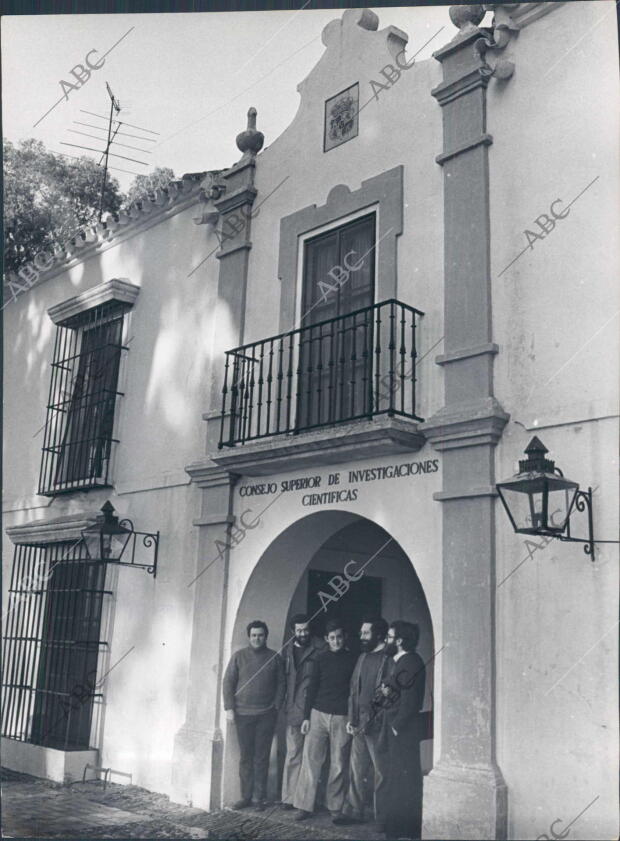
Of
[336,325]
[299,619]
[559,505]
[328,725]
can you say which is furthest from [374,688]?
[336,325]

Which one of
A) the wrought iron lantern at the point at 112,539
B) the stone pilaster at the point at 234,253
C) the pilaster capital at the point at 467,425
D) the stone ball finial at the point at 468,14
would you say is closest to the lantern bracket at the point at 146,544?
the wrought iron lantern at the point at 112,539

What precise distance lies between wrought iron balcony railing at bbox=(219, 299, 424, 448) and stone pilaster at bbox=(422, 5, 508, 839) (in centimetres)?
42

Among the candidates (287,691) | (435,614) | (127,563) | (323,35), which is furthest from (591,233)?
(127,563)

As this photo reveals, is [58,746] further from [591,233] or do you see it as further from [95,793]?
[591,233]

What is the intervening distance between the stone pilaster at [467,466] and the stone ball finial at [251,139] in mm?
2329

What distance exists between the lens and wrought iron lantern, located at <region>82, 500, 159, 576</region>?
894cm

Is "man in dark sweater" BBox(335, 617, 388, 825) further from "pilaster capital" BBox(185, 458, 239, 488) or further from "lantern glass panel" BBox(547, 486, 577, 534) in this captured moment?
"lantern glass panel" BBox(547, 486, 577, 534)

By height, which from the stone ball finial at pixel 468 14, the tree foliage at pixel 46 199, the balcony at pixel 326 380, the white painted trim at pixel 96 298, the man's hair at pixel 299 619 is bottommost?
the man's hair at pixel 299 619

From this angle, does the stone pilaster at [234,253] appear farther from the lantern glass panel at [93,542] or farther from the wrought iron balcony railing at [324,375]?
the lantern glass panel at [93,542]

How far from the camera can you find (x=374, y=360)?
7.69 m

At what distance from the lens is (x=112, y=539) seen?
9.52 metres

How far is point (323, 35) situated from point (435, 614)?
521 cm

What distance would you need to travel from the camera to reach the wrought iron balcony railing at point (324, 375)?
730cm

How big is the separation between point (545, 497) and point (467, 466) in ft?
3.46
